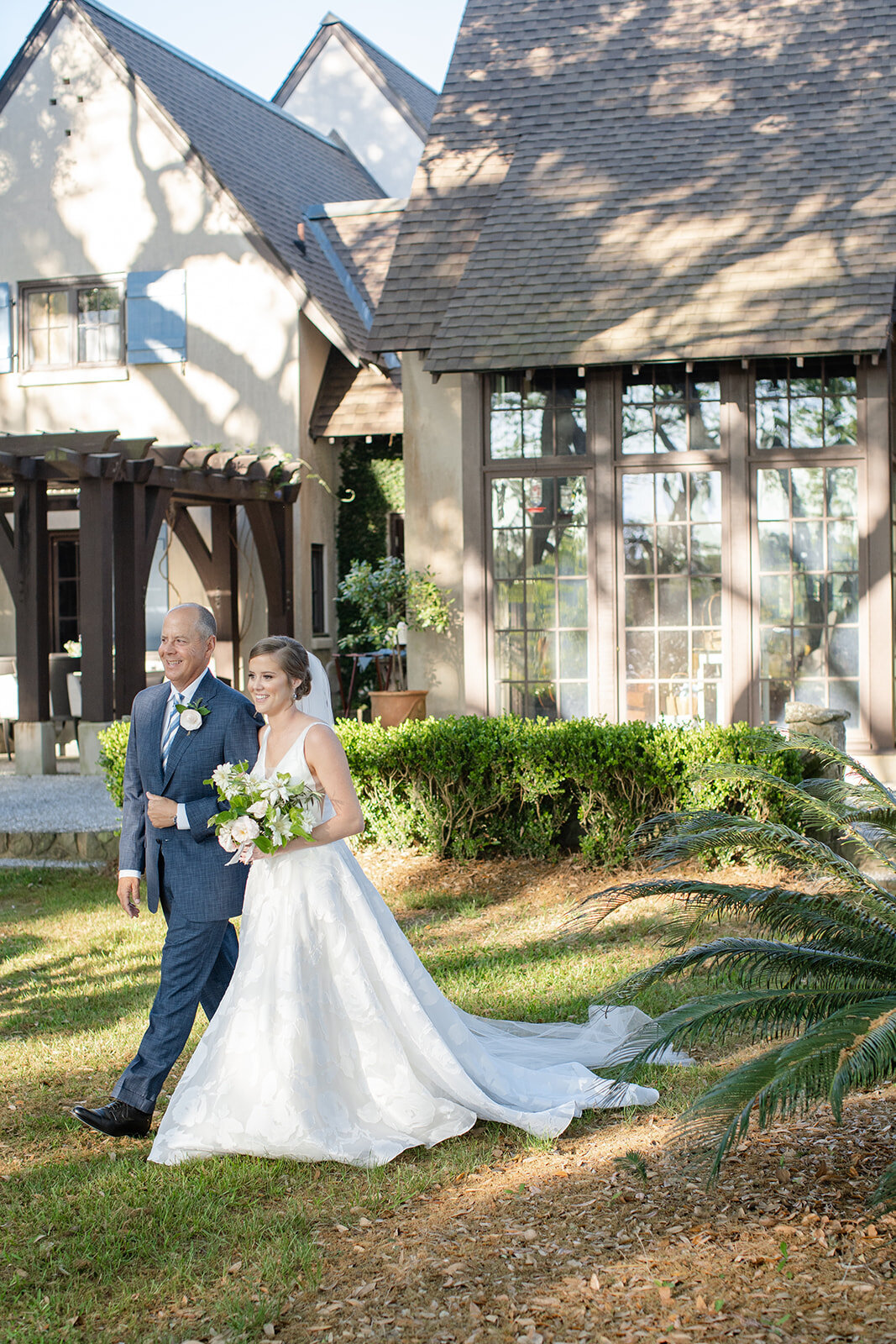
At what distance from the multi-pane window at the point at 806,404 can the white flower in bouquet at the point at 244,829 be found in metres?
7.91

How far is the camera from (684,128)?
483 inches

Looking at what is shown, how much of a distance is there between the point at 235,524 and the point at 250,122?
640cm

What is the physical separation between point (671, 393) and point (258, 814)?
7.95m

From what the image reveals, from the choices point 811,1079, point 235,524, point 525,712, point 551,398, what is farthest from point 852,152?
point 811,1079

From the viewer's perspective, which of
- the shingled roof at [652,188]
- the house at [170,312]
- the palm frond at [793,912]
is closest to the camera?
the palm frond at [793,912]

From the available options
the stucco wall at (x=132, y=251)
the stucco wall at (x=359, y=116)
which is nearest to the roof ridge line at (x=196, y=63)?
the stucco wall at (x=132, y=251)

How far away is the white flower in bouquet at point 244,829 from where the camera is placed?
426 centimetres

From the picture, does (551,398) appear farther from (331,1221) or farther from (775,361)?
(331,1221)

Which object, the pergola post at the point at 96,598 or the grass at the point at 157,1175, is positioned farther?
the pergola post at the point at 96,598

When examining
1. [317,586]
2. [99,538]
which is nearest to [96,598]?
[99,538]

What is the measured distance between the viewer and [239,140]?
1731 cm

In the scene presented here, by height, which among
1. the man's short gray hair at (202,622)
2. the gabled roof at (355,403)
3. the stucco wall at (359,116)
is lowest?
the man's short gray hair at (202,622)

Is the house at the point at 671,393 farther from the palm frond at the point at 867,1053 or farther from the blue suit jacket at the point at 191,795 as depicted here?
the palm frond at the point at 867,1053

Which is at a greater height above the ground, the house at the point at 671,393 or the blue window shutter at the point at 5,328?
the blue window shutter at the point at 5,328
